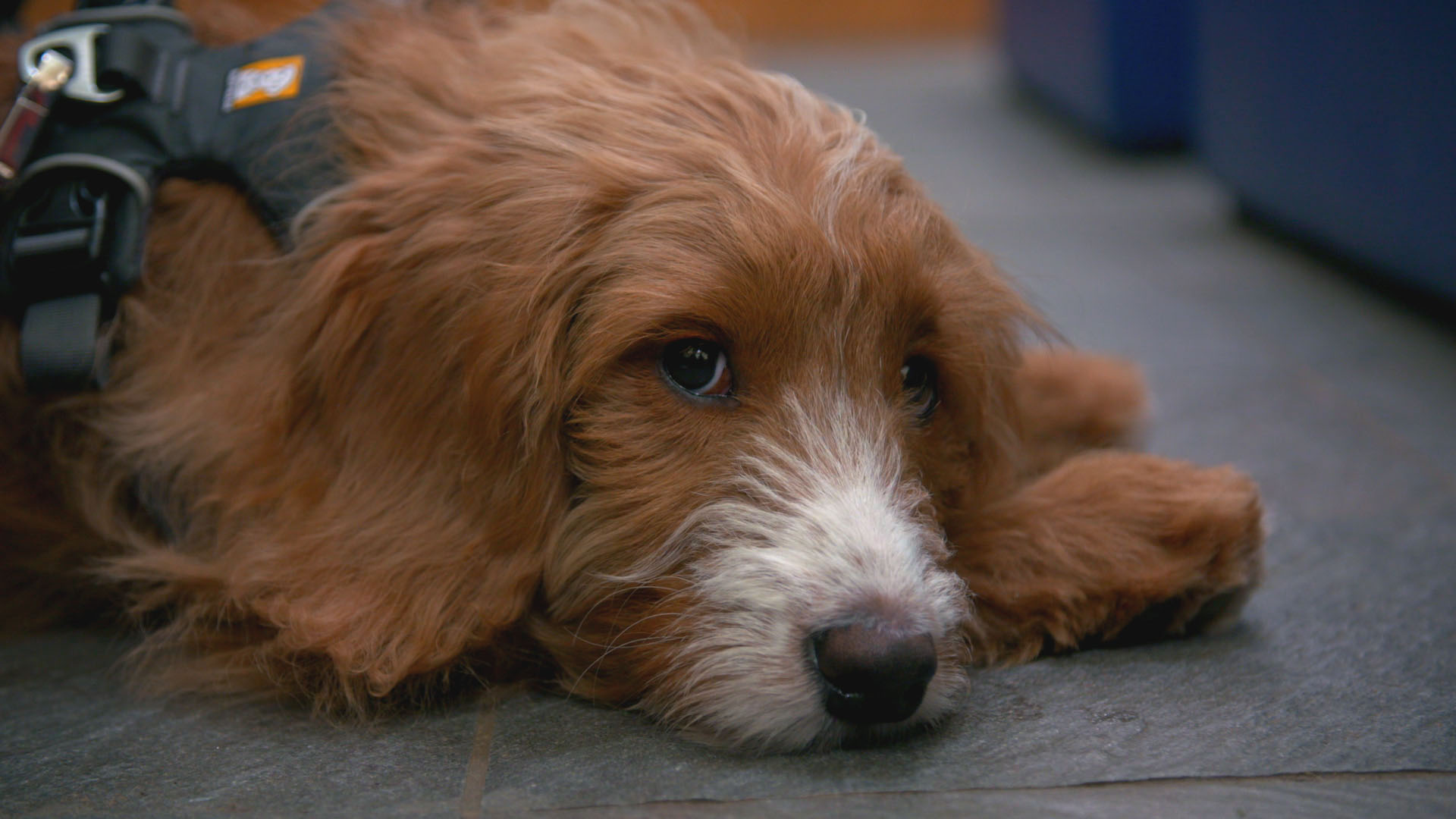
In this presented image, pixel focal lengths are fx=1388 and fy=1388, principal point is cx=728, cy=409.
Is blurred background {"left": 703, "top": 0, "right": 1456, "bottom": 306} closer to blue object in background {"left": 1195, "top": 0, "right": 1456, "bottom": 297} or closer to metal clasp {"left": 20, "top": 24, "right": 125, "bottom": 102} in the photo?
blue object in background {"left": 1195, "top": 0, "right": 1456, "bottom": 297}

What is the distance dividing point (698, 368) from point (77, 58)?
60.6 inches

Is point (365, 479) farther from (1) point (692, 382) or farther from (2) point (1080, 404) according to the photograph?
(2) point (1080, 404)

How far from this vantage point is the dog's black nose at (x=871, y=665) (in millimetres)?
2037

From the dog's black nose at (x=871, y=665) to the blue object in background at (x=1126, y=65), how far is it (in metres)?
6.05

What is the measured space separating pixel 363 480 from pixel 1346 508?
236 centimetres

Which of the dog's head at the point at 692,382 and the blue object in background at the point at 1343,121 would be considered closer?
the dog's head at the point at 692,382

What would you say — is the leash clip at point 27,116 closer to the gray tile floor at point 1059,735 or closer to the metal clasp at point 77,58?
the metal clasp at point 77,58

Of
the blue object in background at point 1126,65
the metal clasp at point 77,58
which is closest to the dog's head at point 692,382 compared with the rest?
the metal clasp at point 77,58

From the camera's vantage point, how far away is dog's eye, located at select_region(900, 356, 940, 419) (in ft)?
8.22

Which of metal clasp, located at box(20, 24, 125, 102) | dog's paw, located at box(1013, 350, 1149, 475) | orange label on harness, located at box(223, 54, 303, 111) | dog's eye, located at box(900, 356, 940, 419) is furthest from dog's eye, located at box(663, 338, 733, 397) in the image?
metal clasp, located at box(20, 24, 125, 102)

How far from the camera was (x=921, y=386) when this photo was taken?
2.54 metres

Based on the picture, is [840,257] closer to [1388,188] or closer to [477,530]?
[477,530]

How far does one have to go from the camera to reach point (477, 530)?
241 centimetres

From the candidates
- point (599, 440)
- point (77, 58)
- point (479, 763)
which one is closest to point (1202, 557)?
point (599, 440)
